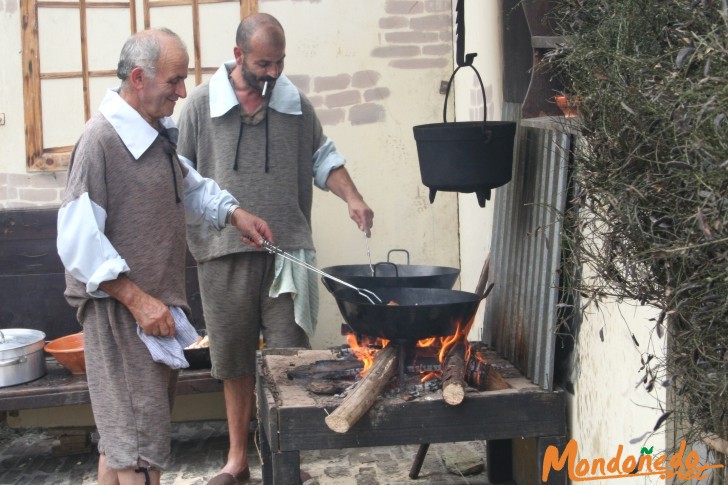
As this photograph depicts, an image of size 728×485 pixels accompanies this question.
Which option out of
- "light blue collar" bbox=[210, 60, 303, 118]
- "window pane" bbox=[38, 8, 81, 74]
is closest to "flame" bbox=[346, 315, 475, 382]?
"light blue collar" bbox=[210, 60, 303, 118]

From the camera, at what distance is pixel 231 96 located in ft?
17.8

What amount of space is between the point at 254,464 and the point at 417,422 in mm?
2287

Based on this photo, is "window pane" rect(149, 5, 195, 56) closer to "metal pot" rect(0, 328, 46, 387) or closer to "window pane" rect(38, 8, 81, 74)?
"window pane" rect(38, 8, 81, 74)

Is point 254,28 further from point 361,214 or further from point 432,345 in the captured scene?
point 432,345

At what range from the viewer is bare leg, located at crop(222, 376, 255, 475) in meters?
5.72

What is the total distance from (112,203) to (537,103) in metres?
1.74

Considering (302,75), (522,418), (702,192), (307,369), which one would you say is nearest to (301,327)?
(307,369)

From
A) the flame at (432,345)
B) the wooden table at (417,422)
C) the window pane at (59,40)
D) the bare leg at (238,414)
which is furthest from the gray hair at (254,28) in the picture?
the window pane at (59,40)

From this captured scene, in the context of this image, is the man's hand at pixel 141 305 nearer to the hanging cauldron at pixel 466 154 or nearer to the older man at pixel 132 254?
the older man at pixel 132 254

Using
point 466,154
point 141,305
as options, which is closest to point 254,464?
point 141,305

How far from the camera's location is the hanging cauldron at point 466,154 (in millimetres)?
4312

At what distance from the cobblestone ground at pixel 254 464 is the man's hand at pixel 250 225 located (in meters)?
1.55

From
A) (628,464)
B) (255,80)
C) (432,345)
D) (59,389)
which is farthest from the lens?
(59,389)

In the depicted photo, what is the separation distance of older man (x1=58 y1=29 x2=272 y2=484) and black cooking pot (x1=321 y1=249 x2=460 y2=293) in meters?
0.89
